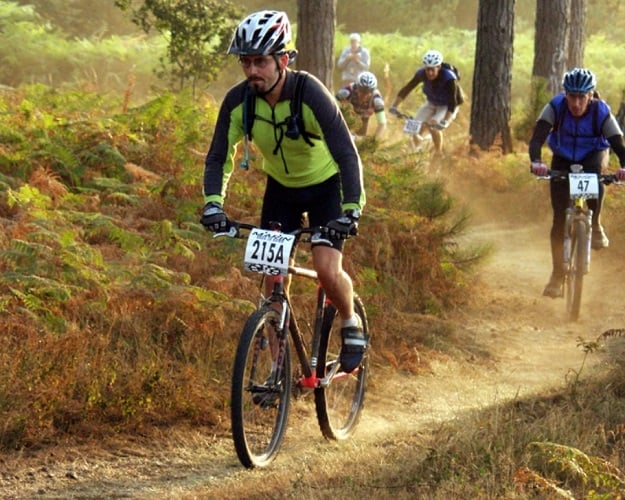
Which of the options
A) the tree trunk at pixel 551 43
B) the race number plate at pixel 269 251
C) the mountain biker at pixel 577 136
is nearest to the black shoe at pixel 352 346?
the race number plate at pixel 269 251

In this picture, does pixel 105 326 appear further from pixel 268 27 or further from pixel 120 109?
pixel 120 109

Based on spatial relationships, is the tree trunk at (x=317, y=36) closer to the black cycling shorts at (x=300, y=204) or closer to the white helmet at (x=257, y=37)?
the black cycling shorts at (x=300, y=204)

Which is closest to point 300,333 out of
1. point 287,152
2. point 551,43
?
point 287,152

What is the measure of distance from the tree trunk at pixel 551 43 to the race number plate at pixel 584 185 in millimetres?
9778

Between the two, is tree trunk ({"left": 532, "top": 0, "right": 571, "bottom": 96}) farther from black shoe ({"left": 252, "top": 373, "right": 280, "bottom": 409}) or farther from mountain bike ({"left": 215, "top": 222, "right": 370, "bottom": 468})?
black shoe ({"left": 252, "top": 373, "right": 280, "bottom": 409})

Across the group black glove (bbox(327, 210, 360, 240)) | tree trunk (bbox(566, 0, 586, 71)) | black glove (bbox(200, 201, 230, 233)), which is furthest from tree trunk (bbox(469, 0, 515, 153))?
black glove (bbox(200, 201, 230, 233))

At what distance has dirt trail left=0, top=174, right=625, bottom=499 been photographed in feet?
19.5

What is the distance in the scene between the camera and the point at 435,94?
56.7ft

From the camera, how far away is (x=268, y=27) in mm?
5859

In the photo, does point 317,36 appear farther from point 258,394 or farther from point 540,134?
point 258,394

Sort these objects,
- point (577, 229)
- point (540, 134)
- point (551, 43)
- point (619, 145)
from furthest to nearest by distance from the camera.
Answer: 1. point (551, 43)
2. point (577, 229)
3. point (540, 134)
4. point (619, 145)

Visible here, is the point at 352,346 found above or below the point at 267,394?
above

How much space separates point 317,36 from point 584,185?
16.8 ft

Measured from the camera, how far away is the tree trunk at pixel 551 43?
1995cm
